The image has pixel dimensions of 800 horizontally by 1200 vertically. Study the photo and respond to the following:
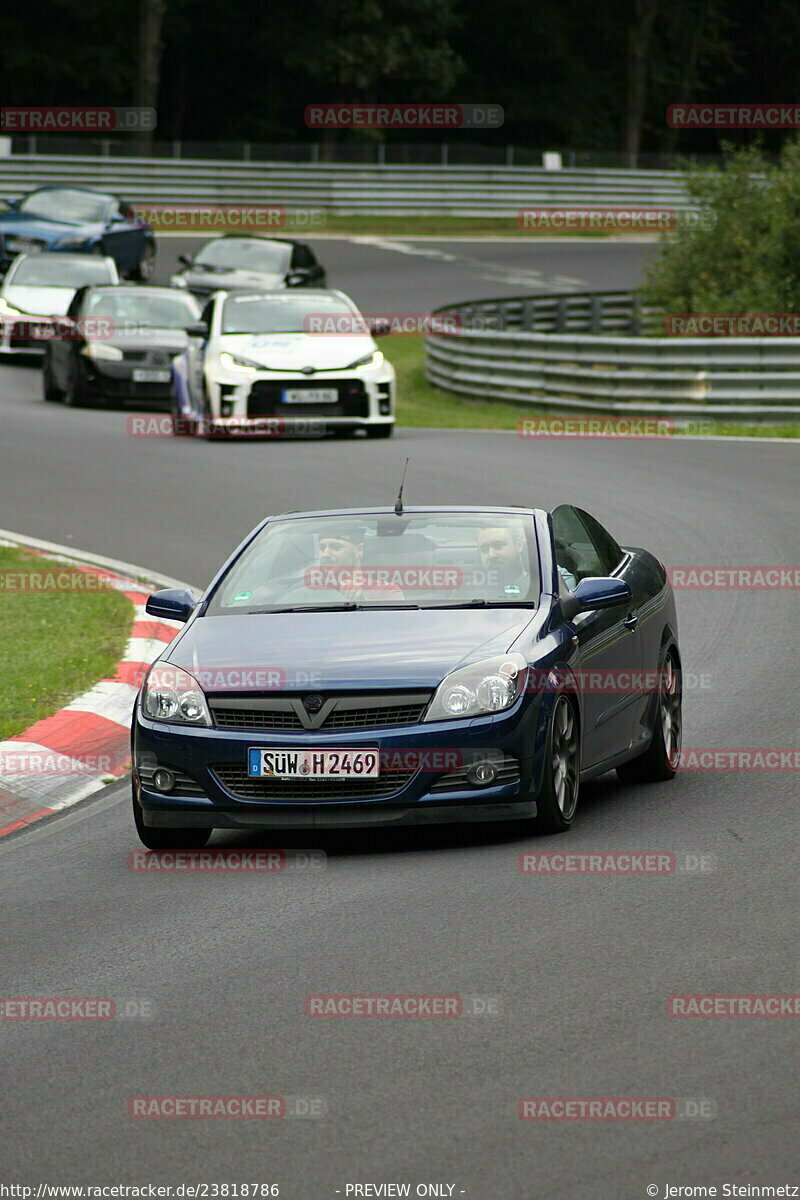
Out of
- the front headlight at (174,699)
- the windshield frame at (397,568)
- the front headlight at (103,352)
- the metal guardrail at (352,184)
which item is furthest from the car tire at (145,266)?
the front headlight at (174,699)

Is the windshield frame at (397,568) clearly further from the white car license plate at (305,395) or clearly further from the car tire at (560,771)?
the white car license plate at (305,395)

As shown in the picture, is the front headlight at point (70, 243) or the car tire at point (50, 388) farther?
the front headlight at point (70, 243)

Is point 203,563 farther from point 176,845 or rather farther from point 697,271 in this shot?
point 697,271

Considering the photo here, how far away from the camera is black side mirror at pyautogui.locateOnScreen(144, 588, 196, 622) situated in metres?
9.20

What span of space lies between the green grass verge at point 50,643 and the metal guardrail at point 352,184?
37.6 metres

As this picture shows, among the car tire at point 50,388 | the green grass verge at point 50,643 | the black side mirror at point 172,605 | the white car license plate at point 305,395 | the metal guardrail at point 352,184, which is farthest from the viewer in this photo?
the metal guardrail at point 352,184

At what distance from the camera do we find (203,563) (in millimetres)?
15922

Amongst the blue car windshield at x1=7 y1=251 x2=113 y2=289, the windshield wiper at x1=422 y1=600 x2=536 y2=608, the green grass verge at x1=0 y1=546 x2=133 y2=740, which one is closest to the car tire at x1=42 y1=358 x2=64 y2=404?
the blue car windshield at x1=7 y1=251 x2=113 y2=289

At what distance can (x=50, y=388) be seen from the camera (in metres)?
27.1

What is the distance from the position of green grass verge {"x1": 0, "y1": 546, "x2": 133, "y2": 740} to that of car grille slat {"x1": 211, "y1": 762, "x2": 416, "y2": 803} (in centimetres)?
261

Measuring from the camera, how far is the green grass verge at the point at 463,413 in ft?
81.1

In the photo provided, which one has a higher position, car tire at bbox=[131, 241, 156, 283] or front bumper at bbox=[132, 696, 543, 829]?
front bumper at bbox=[132, 696, 543, 829]

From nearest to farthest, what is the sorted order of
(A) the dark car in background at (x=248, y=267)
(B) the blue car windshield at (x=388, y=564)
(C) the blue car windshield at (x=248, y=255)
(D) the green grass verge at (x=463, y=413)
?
(B) the blue car windshield at (x=388, y=564)
(D) the green grass verge at (x=463, y=413)
(A) the dark car in background at (x=248, y=267)
(C) the blue car windshield at (x=248, y=255)

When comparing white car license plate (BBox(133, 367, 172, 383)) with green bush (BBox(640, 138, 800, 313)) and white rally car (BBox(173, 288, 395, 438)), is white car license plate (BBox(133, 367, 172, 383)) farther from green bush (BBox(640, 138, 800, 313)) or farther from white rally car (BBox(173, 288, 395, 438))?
green bush (BBox(640, 138, 800, 313))
